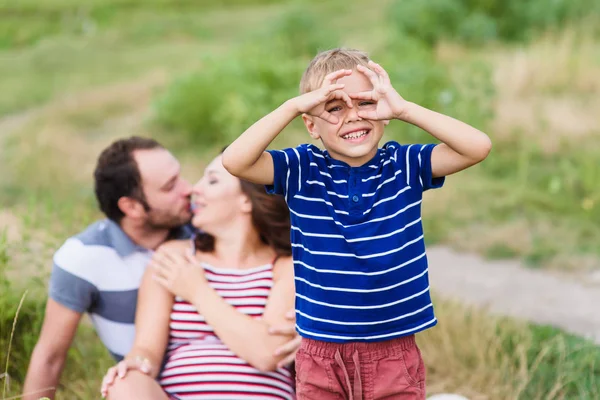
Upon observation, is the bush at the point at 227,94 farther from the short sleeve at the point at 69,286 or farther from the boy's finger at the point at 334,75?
the boy's finger at the point at 334,75

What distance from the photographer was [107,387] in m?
2.67

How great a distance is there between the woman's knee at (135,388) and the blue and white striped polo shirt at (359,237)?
70 cm

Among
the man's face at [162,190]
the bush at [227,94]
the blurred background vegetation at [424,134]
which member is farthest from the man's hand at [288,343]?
the bush at [227,94]

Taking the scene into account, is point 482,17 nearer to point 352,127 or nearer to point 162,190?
point 162,190

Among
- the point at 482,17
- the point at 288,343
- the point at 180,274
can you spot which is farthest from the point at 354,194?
the point at 482,17

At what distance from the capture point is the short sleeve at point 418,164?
7.15 ft

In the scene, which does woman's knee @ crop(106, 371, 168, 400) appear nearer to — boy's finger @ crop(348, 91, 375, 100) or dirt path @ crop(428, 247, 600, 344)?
boy's finger @ crop(348, 91, 375, 100)

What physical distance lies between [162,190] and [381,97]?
1275 mm

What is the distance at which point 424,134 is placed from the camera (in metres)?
7.42

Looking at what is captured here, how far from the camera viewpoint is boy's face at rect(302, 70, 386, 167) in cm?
212

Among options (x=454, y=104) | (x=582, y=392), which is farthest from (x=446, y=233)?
(x=582, y=392)

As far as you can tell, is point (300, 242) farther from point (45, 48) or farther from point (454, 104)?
point (45, 48)

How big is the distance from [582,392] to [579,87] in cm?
643

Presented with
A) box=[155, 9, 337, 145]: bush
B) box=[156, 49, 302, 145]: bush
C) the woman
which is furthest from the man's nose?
box=[156, 49, 302, 145]: bush
